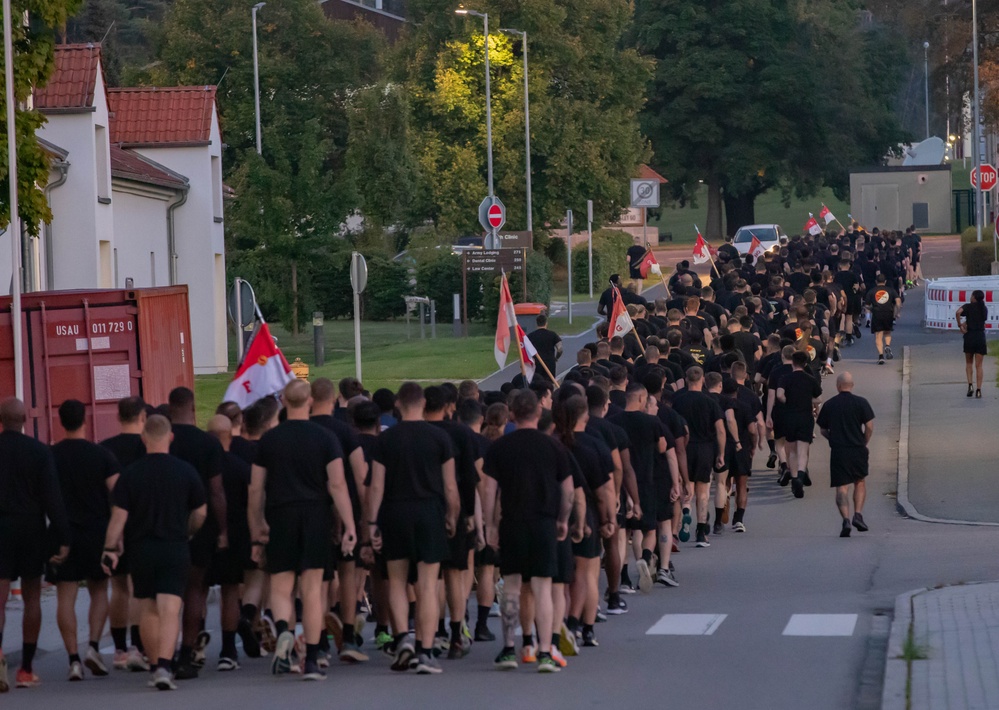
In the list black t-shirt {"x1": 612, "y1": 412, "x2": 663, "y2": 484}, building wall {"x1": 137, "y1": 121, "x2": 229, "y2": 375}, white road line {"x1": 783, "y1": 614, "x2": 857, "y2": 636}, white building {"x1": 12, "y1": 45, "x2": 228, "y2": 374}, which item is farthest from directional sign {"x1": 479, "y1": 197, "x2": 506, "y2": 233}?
white road line {"x1": 783, "y1": 614, "x2": 857, "y2": 636}

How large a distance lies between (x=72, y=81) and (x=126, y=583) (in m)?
16.6

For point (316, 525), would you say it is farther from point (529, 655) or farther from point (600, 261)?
point (600, 261)

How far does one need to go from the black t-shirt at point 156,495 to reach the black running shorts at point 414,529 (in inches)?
46.3

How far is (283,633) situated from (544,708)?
1.73 m

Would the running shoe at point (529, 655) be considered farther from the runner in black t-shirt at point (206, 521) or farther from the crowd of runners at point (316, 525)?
the runner in black t-shirt at point (206, 521)

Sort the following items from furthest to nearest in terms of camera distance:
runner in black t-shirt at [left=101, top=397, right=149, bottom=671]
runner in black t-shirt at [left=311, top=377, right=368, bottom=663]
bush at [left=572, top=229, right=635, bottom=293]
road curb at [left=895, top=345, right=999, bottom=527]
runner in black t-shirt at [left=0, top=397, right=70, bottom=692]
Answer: bush at [left=572, top=229, right=635, bottom=293] < road curb at [left=895, top=345, right=999, bottom=527] < runner in black t-shirt at [left=101, top=397, right=149, bottom=671] < runner in black t-shirt at [left=311, top=377, right=368, bottom=663] < runner in black t-shirt at [left=0, top=397, right=70, bottom=692]

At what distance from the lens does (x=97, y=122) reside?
25766mm

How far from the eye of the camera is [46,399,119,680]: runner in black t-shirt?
9938mm

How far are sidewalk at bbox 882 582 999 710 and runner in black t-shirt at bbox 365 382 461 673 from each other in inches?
104

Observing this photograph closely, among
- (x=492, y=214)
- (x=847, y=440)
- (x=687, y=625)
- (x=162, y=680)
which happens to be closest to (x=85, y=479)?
(x=162, y=680)

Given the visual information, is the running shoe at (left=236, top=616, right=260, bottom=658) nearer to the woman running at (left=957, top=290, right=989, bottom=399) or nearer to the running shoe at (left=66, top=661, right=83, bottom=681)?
the running shoe at (left=66, top=661, right=83, bottom=681)

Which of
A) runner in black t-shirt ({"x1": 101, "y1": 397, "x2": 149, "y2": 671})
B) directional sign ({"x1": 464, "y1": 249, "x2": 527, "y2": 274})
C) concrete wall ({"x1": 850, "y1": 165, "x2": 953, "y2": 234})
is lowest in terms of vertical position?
runner in black t-shirt ({"x1": 101, "y1": 397, "x2": 149, "y2": 671})

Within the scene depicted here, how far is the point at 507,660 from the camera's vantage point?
10.0m

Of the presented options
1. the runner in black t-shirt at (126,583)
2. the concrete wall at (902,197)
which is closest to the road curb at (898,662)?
the runner in black t-shirt at (126,583)
